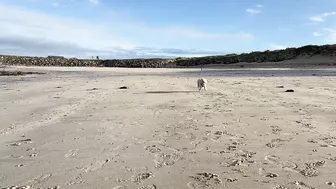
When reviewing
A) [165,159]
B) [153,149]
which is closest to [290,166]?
[165,159]

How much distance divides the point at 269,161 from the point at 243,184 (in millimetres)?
933

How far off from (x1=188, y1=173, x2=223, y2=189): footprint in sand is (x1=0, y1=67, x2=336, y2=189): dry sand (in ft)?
0.04

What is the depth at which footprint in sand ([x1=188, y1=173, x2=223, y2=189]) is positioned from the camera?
4.08 m

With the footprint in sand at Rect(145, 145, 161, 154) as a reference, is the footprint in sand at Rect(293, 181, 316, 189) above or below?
above

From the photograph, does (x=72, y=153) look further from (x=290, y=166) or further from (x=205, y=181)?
(x=290, y=166)

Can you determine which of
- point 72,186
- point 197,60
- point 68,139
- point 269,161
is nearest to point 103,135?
point 68,139

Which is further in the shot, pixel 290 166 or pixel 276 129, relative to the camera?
pixel 276 129

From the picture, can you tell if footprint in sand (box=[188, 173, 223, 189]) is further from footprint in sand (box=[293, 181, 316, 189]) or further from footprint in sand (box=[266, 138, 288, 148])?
footprint in sand (box=[266, 138, 288, 148])

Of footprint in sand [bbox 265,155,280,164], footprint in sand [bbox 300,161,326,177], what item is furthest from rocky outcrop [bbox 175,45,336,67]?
footprint in sand [bbox 300,161,326,177]

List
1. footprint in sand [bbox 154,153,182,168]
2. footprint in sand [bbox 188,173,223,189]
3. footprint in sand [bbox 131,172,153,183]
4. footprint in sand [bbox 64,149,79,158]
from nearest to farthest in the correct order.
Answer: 1. footprint in sand [bbox 188,173,223,189]
2. footprint in sand [bbox 131,172,153,183]
3. footprint in sand [bbox 154,153,182,168]
4. footprint in sand [bbox 64,149,79,158]

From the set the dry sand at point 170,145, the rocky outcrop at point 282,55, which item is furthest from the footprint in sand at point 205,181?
the rocky outcrop at point 282,55

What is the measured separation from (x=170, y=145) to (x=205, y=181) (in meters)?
1.62

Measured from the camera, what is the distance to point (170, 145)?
578 centimetres

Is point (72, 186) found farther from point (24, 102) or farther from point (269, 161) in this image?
point (24, 102)
